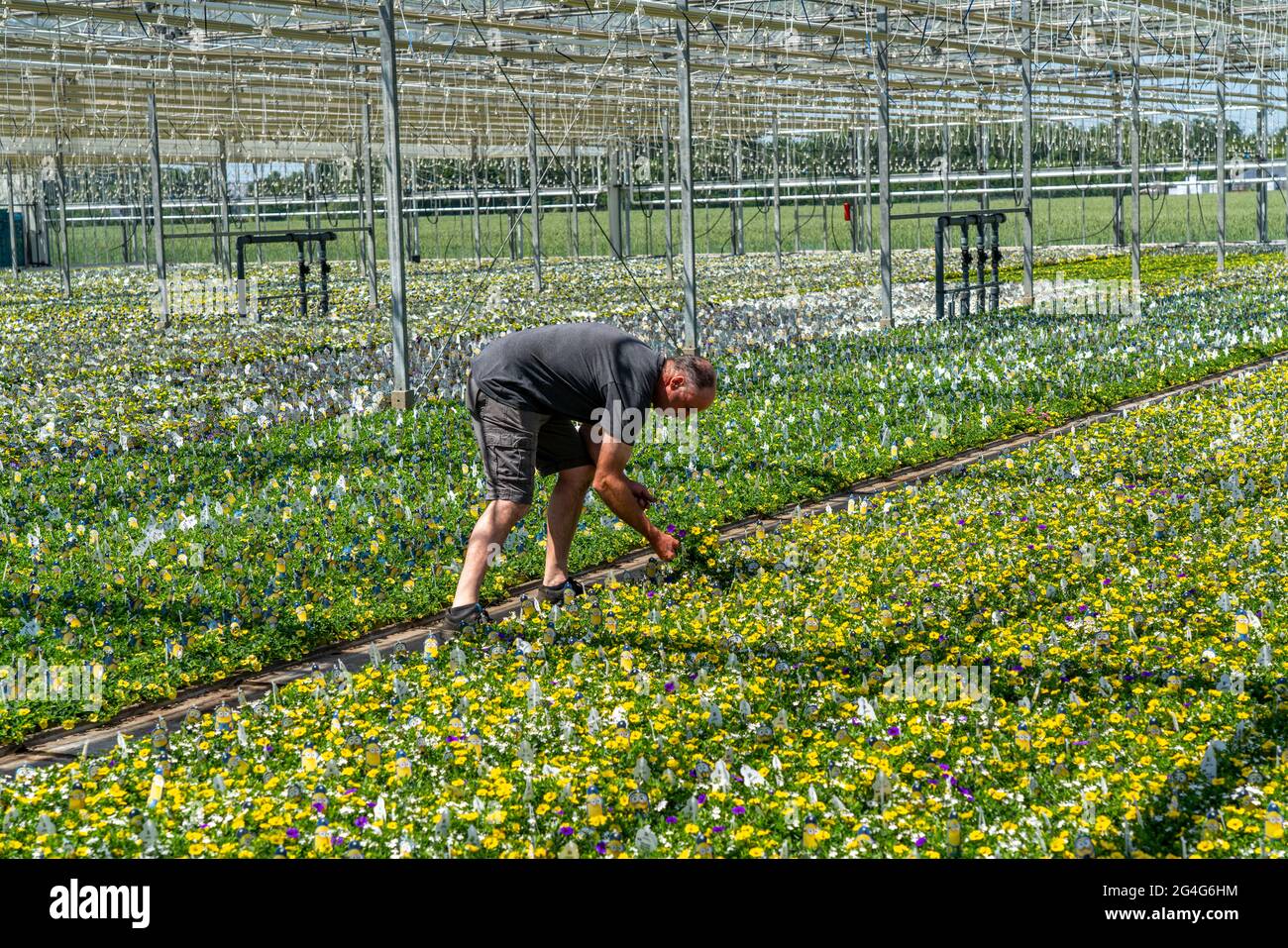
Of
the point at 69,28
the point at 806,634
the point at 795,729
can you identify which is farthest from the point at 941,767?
the point at 69,28

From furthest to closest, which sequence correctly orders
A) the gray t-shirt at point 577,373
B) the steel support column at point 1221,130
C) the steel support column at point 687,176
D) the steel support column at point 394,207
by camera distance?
the steel support column at point 1221,130 < the steel support column at point 687,176 < the steel support column at point 394,207 < the gray t-shirt at point 577,373

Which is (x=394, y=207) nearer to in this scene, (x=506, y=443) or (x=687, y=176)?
(x=687, y=176)

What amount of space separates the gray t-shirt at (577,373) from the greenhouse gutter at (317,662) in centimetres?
102

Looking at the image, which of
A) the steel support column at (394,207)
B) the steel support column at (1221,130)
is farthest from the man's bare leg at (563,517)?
the steel support column at (1221,130)

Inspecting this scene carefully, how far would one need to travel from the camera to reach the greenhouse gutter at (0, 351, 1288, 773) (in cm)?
489

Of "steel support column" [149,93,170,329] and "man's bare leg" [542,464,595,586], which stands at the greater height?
"steel support column" [149,93,170,329]

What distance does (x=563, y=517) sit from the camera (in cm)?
657

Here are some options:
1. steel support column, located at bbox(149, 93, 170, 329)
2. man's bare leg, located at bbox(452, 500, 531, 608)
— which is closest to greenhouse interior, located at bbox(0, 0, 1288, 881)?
man's bare leg, located at bbox(452, 500, 531, 608)

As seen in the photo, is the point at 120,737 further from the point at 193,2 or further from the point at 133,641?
the point at 193,2

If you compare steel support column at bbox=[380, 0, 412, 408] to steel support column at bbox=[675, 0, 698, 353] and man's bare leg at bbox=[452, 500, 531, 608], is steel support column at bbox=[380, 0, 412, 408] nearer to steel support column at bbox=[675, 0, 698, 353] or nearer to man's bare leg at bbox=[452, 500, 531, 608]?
steel support column at bbox=[675, 0, 698, 353]

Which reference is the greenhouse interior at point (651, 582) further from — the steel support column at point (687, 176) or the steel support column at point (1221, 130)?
the steel support column at point (1221, 130)

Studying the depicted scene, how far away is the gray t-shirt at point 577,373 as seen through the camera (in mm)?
6008

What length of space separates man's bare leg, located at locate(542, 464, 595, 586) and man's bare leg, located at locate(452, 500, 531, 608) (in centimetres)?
34

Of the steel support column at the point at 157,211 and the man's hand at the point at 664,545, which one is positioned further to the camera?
the steel support column at the point at 157,211
